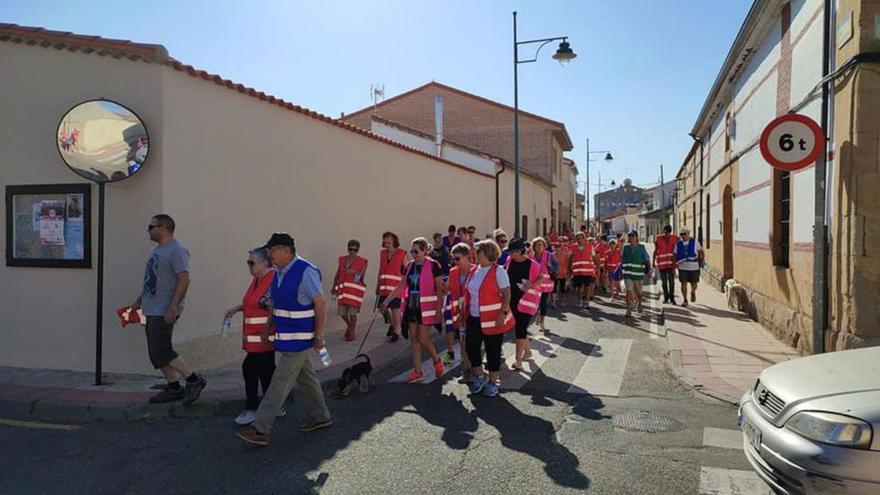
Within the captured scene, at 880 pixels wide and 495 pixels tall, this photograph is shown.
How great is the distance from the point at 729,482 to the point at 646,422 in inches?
53.1

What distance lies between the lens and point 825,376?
365 cm

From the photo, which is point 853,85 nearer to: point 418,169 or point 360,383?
point 360,383

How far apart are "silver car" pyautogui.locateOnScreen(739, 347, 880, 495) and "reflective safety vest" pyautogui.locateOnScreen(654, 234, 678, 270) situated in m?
9.76

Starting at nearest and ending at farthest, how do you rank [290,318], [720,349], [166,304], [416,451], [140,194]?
[416,451], [290,318], [166,304], [140,194], [720,349]

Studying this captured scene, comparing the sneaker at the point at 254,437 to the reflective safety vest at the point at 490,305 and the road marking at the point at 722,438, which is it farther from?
the road marking at the point at 722,438

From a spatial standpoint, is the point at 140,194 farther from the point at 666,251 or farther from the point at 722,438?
the point at 666,251

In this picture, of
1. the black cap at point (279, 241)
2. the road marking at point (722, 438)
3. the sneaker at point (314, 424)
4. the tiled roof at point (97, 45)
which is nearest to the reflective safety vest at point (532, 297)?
the road marking at point (722, 438)

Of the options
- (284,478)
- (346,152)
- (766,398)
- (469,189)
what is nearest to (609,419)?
(766,398)

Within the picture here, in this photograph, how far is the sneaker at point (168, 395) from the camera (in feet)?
19.3

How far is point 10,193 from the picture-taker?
288 inches

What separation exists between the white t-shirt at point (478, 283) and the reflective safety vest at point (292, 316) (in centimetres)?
198

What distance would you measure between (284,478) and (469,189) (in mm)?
15256

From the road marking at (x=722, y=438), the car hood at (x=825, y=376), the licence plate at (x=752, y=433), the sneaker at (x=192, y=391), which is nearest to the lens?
the car hood at (x=825, y=376)

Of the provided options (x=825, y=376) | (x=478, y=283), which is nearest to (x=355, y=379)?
(x=478, y=283)
